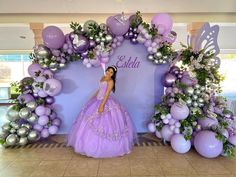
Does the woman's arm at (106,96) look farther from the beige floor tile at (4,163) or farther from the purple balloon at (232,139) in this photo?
the purple balloon at (232,139)

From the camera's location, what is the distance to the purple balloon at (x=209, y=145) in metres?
3.08

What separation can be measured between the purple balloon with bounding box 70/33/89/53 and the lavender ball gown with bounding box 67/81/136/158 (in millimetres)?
752

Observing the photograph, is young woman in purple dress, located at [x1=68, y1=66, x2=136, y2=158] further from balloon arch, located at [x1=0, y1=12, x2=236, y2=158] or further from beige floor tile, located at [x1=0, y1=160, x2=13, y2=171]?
beige floor tile, located at [x1=0, y1=160, x2=13, y2=171]

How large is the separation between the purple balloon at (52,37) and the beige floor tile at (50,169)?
198 centimetres

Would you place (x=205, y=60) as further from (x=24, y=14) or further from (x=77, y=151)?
(x=24, y=14)

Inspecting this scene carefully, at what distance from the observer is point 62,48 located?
385 centimetres

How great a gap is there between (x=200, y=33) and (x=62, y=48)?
269 cm

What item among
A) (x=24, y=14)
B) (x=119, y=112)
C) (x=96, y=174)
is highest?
(x=24, y=14)

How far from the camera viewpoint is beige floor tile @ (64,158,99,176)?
274 centimetres

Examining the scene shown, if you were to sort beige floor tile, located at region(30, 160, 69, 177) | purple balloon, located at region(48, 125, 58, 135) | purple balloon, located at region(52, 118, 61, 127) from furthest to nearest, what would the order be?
purple balloon, located at region(52, 118, 61, 127), purple balloon, located at region(48, 125, 58, 135), beige floor tile, located at region(30, 160, 69, 177)

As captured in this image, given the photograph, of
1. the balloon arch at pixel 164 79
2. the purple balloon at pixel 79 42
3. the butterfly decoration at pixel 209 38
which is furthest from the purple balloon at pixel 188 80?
the purple balloon at pixel 79 42

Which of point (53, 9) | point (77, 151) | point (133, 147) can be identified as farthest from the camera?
point (53, 9)

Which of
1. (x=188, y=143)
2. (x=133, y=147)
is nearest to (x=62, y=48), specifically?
(x=133, y=147)

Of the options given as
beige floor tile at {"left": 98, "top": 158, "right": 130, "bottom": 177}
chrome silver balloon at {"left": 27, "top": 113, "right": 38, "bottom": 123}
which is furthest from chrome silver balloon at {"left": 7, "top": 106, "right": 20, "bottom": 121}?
beige floor tile at {"left": 98, "top": 158, "right": 130, "bottom": 177}
